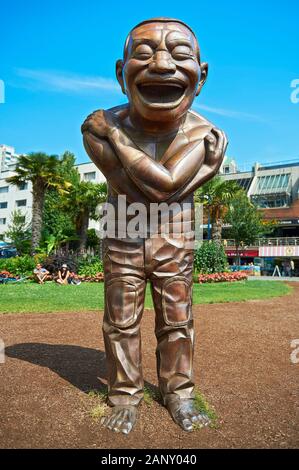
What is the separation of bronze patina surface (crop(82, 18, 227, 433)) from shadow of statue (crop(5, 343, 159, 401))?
0.61 metres

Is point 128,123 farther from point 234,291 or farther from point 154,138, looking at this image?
point 234,291

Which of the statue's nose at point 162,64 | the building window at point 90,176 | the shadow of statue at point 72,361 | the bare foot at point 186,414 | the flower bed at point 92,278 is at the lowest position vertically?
the flower bed at point 92,278

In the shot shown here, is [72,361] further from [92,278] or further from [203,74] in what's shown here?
[92,278]

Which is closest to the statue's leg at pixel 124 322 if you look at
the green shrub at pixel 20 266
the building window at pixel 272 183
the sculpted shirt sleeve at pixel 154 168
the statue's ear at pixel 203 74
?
the sculpted shirt sleeve at pixel 154 168

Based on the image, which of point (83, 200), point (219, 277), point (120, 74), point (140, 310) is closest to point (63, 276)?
point (219, 277)

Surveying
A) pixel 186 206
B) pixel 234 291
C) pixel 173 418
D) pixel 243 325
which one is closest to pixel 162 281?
pixel 186 206

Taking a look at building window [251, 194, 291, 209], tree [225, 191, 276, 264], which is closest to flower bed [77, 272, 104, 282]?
tree [225, 191, 276, 264]

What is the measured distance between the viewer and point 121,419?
2902 mm

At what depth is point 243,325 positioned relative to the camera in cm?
755

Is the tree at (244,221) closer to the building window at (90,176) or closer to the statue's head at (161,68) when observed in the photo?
the building window at (90,176)

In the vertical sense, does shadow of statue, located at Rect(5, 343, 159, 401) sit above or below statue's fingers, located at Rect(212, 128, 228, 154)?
below

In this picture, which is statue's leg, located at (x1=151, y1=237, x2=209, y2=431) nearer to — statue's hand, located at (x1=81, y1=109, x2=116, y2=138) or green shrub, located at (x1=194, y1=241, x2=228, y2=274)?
statue's hand, located at (x1=81, y1=109, x2=116, y2=138)

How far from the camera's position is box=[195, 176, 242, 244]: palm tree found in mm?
22406

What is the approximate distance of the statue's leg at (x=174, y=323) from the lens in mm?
3145
